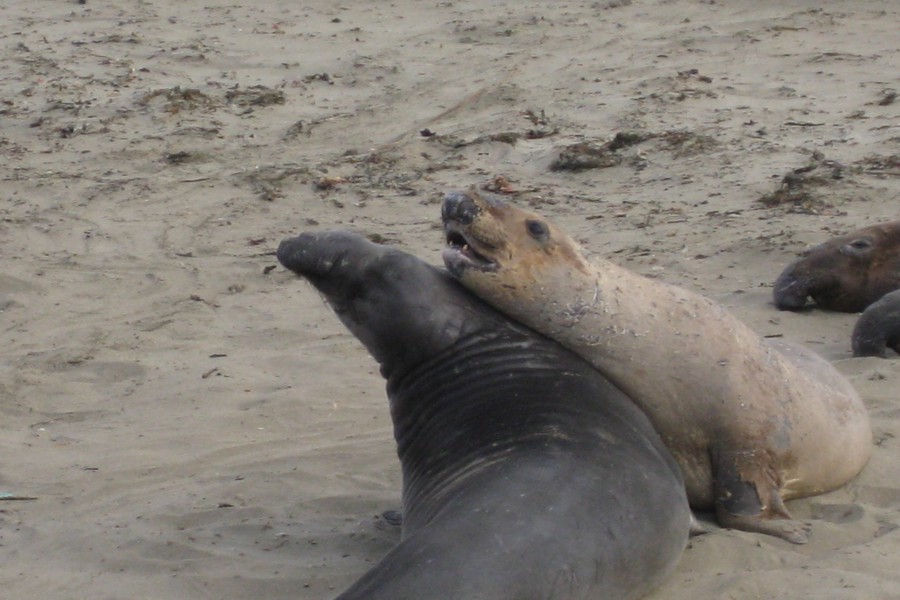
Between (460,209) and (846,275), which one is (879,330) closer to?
(846,275)

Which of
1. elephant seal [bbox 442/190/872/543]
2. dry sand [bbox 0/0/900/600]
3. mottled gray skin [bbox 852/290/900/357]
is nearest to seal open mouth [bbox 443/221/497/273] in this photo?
elephant seal [bbox 442/190/872/543]

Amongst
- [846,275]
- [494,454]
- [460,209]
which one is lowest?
[846,275]

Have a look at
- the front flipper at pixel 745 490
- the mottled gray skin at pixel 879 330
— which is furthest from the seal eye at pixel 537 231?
the mottled gray skin at pixel 879 330

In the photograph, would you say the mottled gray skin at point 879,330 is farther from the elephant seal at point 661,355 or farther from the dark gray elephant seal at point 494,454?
the dark gray elephant seal at point 494,454

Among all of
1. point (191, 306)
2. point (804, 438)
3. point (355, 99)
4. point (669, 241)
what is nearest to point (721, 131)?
point (669, 241)

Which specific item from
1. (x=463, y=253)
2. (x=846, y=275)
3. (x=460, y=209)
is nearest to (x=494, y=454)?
(x=463, y=253)

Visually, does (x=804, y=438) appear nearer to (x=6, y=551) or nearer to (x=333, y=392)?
(x=333, y=392)

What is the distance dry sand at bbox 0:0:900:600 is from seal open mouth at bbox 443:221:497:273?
92 centimetres

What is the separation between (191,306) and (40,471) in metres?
2.04

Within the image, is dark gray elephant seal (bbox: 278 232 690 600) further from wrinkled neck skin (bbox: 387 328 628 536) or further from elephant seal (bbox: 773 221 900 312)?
elephant seal (bbox: 773 221 900 312)

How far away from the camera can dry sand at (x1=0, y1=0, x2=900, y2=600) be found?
186 inches

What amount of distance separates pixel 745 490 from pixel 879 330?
199cm

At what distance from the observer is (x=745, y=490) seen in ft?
15.0

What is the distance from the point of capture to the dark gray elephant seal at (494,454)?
363cm
